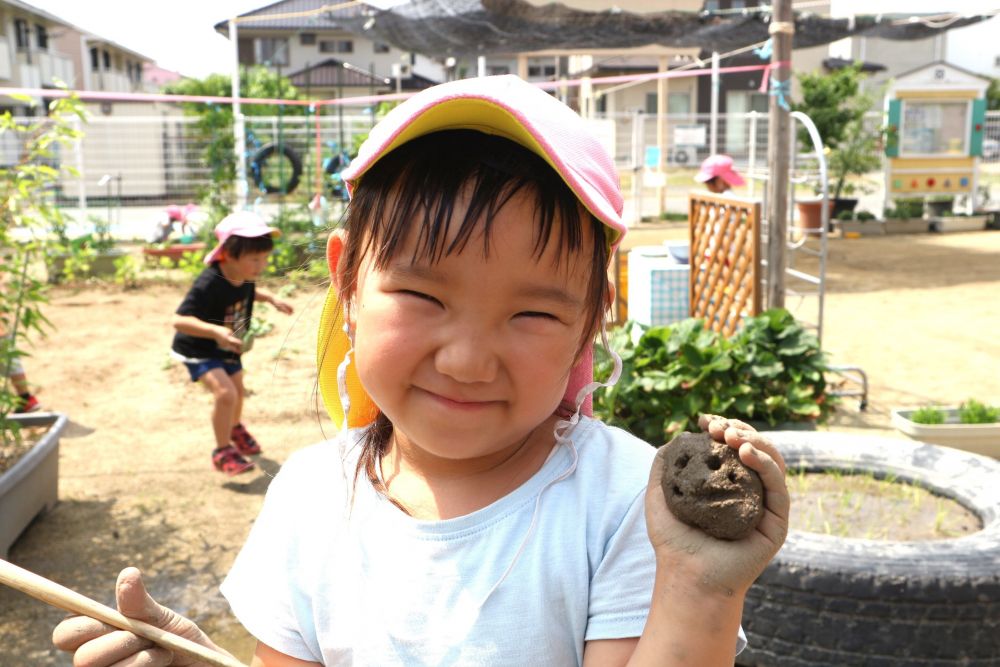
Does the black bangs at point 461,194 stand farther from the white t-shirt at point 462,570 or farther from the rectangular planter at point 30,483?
the rectangular planter at point 30,483

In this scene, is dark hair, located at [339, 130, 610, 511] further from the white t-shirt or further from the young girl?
the white t-shirt

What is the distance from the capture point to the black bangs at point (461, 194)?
1.09 m

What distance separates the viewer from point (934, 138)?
1580 centimetres

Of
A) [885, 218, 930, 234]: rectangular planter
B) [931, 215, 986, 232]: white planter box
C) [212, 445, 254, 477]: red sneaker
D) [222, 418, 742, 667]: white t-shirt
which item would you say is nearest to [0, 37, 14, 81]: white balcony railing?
[885, 218, 930, 234]: rectangular planter

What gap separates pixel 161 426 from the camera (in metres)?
5.59

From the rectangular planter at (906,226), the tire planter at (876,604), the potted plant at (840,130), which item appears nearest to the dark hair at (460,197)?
the tire planter at (876,604)

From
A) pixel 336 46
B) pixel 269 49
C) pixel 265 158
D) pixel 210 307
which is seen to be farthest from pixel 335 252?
pixel 269 49

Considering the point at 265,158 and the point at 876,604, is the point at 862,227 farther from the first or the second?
the point at 876,604

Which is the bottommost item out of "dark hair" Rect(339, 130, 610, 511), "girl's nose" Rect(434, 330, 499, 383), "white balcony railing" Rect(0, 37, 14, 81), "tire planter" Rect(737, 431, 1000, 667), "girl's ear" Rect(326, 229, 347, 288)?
"tire planter" Rect(737, 431, 1000, 667)

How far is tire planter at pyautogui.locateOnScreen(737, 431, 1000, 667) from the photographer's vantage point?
2264mm

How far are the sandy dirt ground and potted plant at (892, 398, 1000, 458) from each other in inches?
22.9

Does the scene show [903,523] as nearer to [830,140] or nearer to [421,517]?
[421,517]

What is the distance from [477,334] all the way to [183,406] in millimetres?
5294

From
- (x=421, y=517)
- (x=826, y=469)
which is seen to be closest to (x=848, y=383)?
(x=826, y=469)
